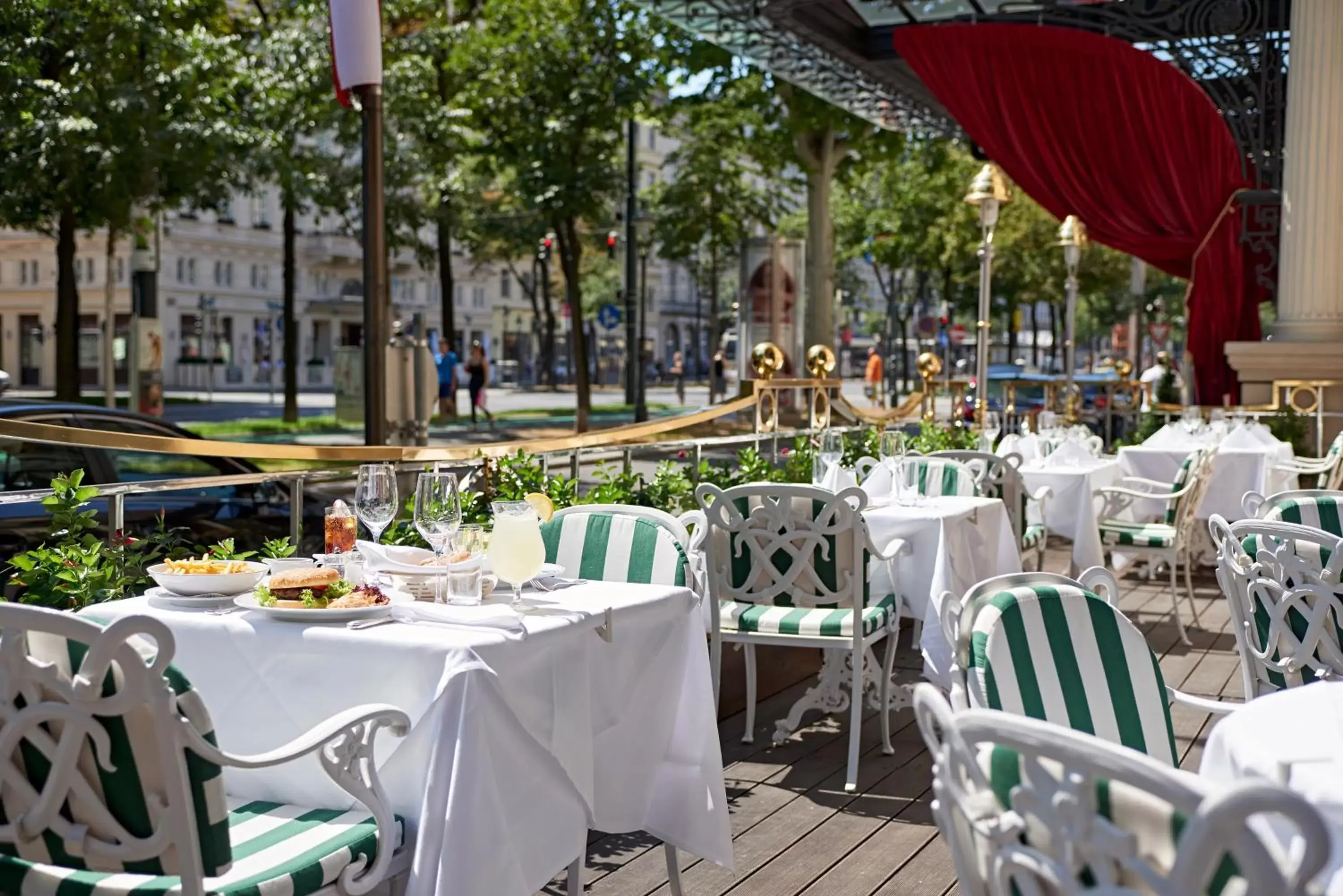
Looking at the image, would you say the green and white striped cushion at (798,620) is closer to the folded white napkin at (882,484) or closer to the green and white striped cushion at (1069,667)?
the folded white napkin at (882,484)

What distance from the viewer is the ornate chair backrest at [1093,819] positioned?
157 cm

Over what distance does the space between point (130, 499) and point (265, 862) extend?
376 cm

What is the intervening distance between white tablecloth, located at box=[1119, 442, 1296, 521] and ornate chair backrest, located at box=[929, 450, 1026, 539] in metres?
2.90

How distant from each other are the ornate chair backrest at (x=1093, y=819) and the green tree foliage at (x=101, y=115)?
16778 millimetres

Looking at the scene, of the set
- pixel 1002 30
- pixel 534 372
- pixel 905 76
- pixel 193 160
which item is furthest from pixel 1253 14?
pixel 534 372

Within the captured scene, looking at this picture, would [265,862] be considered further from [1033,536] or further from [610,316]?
[610,316]

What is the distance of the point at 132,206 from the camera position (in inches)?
832

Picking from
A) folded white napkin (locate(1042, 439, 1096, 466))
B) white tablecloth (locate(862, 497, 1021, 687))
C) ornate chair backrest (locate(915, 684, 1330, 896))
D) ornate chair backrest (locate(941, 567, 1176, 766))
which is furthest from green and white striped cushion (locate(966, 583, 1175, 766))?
folded white napkin (locate(1042, 439, 1096, 466))

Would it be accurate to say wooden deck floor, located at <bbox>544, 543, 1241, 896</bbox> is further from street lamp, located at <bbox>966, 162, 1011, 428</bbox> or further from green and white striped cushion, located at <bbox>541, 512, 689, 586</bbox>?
street lamp, located at <bbox>966, 162, 1011, 428</bbox>

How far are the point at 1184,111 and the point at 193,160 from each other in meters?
12.4

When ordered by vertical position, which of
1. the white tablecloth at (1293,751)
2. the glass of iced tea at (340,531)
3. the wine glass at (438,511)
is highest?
the wine glass at (438,511)

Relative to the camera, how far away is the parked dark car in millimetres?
6512

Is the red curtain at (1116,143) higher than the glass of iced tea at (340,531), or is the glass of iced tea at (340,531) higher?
the red curtain at (1116,143)

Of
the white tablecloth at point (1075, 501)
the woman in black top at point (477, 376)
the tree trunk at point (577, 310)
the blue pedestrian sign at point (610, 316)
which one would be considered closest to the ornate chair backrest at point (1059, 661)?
the white tablecloth at point (1075, 501)
